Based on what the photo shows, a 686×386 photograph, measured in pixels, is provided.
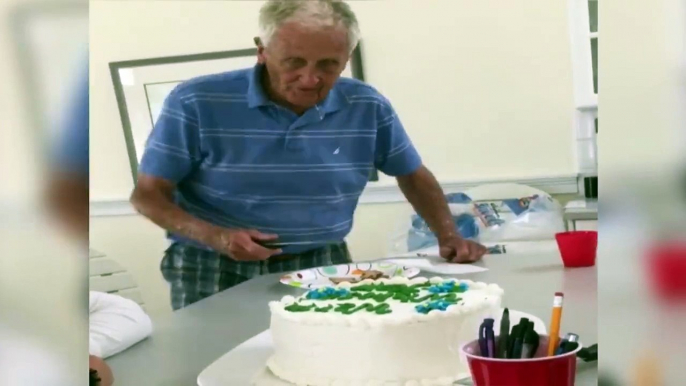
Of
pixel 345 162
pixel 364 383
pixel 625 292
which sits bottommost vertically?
pixel 364 383

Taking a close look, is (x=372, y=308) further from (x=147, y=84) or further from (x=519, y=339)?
(x=147, y=84)

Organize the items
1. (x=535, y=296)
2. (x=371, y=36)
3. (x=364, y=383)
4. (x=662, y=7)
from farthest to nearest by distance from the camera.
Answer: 1. (x=371, y=36)
2. (x=535, y=296)
3. (x=364, y=383)
4. (x=662, y=7)

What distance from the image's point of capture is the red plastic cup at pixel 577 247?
0.71 m

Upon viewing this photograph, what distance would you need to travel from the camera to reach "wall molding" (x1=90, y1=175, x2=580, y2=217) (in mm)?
861

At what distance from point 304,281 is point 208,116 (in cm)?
27

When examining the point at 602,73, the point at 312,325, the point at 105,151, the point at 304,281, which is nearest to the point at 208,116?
the point at 105,151

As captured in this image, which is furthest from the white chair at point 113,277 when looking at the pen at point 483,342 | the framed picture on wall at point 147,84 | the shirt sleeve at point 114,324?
the pen at point 483,342

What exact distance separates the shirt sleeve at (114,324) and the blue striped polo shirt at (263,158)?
162 millimetres

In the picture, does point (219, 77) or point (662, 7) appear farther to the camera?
point (219, 77)

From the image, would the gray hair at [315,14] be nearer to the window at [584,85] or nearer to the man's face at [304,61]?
the man's face at [304,61]

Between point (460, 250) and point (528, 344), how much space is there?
1.14ft

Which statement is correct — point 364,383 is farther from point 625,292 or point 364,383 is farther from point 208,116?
point 208,116

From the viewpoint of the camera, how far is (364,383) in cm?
63

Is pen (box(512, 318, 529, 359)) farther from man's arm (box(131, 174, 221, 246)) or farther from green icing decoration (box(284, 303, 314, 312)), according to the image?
man's arm (box(131, 174, 221, 246))
